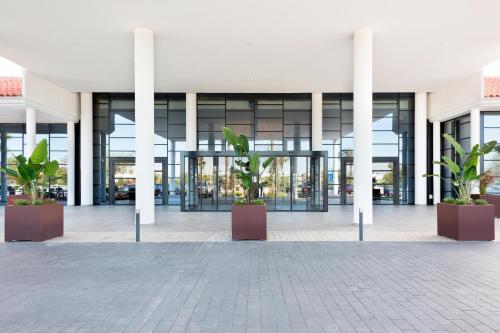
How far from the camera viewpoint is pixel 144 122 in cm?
1238

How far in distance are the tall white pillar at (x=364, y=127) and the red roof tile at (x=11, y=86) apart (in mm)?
16874

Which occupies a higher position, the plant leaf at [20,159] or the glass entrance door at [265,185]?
the plant leaf at [20,159]

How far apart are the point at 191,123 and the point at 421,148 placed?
1487 cm

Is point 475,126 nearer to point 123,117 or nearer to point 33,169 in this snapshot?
point 33,169

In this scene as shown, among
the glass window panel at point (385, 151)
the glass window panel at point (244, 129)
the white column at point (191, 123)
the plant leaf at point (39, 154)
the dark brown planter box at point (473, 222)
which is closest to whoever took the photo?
the dark brown planter box at point (473, 222)

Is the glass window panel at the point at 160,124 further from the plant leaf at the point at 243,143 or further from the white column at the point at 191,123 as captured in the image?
the plant leaf at the point at 243,143

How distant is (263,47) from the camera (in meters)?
13.9

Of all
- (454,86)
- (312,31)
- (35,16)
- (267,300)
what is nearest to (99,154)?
(35,16)

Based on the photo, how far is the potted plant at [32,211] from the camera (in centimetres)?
917

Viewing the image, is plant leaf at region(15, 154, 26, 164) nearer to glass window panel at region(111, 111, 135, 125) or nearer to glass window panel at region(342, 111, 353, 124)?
glass window panel at region(111, 111, 135, 125)

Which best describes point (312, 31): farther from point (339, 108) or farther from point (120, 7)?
point (339, 108)

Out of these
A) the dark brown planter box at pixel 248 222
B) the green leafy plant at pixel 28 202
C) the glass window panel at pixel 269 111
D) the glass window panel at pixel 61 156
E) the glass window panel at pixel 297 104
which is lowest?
the dark brown planter box at pixel 248 222

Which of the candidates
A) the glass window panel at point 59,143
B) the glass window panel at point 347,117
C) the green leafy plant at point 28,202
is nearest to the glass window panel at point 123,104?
the glass window panel at point 59,143

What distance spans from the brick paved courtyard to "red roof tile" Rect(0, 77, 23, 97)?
12048 millimetres
